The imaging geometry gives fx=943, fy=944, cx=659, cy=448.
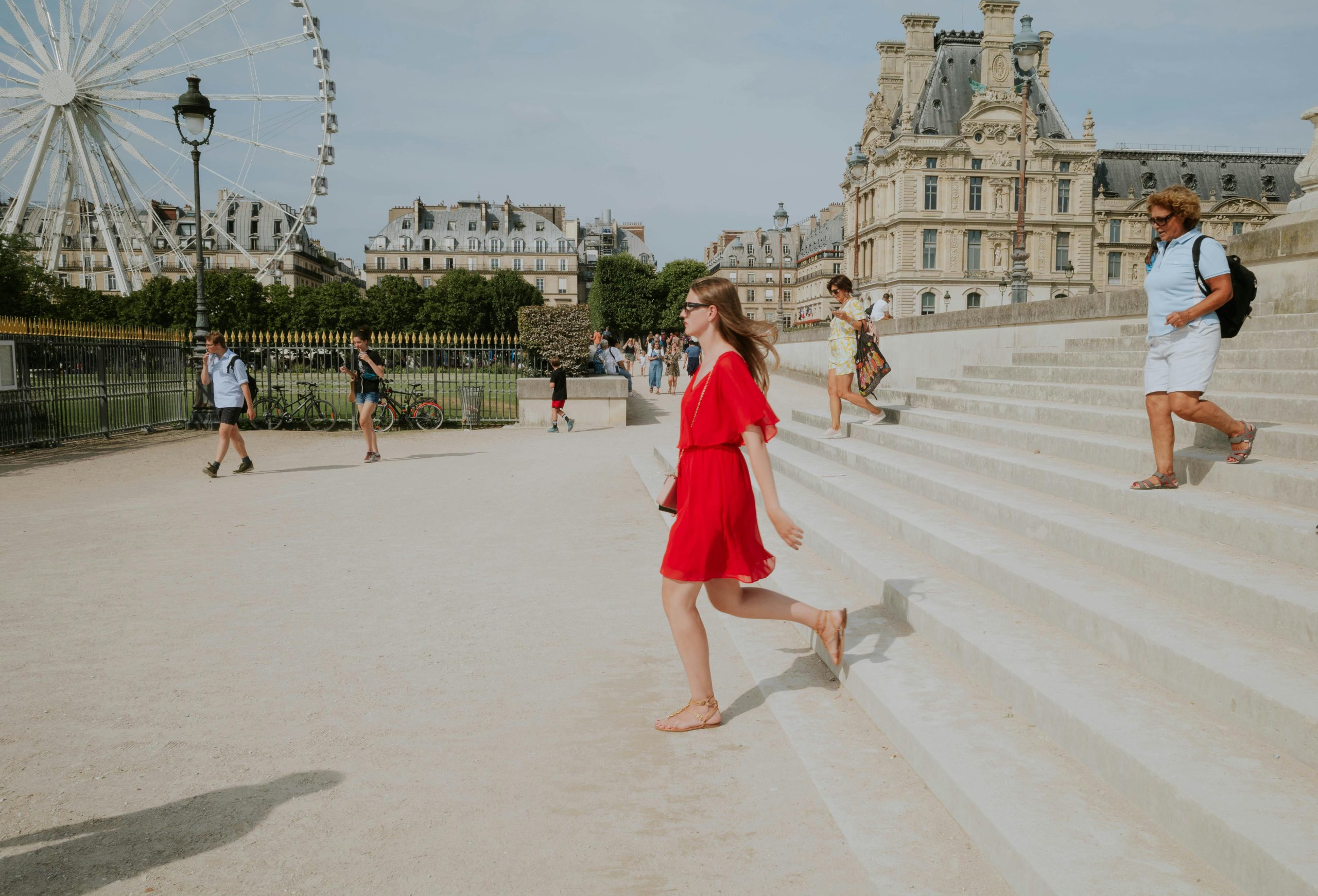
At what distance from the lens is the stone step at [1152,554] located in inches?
133

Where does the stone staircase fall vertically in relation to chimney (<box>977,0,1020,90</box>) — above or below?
below

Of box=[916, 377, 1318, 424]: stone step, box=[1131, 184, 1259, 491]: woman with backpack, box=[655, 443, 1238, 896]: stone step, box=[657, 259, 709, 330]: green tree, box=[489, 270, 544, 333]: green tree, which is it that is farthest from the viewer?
box=[657, 259, 709, 330]: green tree

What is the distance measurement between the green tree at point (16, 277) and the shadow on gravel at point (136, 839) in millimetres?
35668

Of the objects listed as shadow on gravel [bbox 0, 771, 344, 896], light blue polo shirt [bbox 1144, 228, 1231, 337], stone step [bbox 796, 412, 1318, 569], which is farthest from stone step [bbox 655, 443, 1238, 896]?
light blue polo shirt [bbox 1144, 228, 1231, 337]

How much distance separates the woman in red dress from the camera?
367 centimetres

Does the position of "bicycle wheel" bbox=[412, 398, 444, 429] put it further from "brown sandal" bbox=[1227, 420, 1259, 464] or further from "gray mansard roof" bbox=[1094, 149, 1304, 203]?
"gray mansard roof" bbox=[1094, 149, 1304, 203]

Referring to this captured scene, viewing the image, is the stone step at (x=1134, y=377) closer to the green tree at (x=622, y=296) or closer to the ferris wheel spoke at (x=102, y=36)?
the ferris wheel spoke at (x=102, y=36)

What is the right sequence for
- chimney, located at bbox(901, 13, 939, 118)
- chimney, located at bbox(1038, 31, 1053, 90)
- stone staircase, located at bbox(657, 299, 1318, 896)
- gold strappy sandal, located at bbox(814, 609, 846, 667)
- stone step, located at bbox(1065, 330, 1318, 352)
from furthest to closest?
chimney, located at bbox(901, 13, 939, 118) → chimney, located at bbox(1038, 31, 1053, 90) → stone step, located at bbox(1065, 330, 1318, 352) → gold strappy sandal, located at bbox(814, 609, 846, 667) → stone staircase, located at bbox(657, 299, 1318, 896)

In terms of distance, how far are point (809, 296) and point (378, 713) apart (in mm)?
121542

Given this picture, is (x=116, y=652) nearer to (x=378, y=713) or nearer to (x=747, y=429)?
(x=378, y=713)

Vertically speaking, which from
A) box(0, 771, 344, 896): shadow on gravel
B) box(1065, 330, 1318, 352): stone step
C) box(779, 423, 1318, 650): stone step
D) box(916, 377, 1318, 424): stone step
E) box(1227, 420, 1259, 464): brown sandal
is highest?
box(1065, 330, 1318, 352): stone step

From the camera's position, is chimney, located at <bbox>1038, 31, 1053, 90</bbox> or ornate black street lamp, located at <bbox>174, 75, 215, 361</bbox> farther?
chimney, located at <bbox>1038, 31, 1053, 90</bbox>

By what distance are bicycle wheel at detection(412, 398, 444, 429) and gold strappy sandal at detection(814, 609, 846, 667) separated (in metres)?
15.9

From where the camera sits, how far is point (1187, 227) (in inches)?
203
